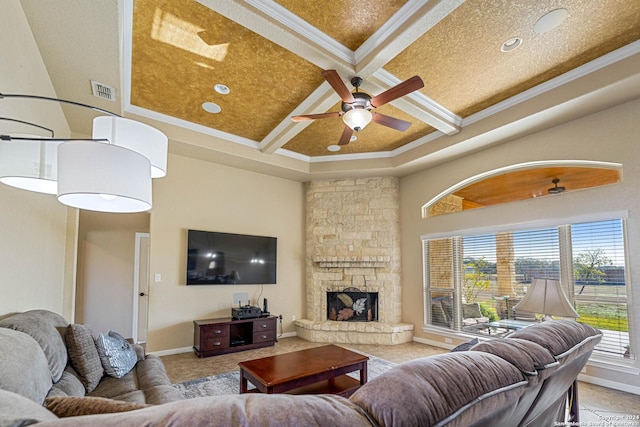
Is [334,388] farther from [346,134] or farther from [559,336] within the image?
[346,134]

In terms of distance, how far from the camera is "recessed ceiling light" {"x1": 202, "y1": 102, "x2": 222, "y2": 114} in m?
4.04

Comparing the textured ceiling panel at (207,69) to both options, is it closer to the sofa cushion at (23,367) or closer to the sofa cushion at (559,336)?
Answer: the sofa cushion at (23,367)

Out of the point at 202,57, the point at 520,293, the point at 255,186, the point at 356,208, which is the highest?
the point at 202,57

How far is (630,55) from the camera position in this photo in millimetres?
3008

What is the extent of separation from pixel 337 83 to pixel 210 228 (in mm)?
3427

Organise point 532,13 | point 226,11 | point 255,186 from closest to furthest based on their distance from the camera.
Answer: point 226,11
point 532,13
point 255,186

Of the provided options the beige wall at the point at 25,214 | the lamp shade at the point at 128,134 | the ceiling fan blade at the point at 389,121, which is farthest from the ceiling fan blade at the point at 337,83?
the beige wall at the point at 25,214

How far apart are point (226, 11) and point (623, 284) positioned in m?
4.64

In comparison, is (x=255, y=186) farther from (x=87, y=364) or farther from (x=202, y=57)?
(x=87, y=364)

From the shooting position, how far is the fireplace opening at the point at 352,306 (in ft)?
19.1

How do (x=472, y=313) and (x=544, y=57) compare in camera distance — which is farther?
(x=472, y=313)

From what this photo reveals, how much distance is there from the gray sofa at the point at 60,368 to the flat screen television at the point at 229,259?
226 centimetres

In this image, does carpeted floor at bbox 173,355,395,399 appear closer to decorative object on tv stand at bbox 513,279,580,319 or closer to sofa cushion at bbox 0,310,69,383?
sofa cushion at bbox 0,310,69,383

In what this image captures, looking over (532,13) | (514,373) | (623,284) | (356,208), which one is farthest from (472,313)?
(514,373)
